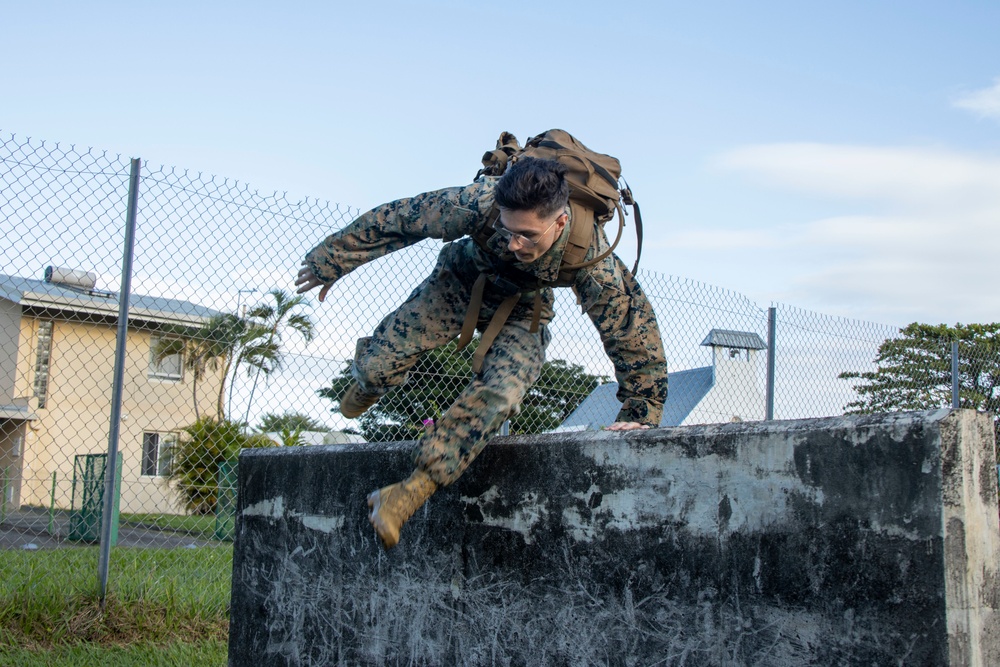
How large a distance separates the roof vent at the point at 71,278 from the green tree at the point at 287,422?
1190 millimetres

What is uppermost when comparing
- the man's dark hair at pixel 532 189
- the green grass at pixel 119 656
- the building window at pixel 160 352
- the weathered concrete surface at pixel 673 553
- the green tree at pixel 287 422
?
the man's dark hair at pixel 532 189

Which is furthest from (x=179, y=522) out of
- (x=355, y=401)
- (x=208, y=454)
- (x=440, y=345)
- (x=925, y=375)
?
(x=925, y=375)

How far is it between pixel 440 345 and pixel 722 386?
12.6ft

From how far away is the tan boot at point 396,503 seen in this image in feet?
8.82

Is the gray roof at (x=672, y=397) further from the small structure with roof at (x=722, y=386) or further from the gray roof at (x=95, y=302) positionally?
the gray roof at (x=95, y=302)

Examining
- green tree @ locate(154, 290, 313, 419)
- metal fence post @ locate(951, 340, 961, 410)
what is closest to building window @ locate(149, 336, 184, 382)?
green tree @ locate(154, 290, 313, 419)

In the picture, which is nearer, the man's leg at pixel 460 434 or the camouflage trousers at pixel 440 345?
the man's leg at pixel 460 434

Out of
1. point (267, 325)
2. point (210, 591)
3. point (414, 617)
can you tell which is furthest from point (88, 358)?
point (414, 617)

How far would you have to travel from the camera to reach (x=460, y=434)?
285 cm

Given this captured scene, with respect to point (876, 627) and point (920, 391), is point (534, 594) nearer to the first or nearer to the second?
point (876, 627)

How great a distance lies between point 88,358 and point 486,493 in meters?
3.28

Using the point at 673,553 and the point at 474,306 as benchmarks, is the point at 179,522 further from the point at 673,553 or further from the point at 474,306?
the point at 673,553

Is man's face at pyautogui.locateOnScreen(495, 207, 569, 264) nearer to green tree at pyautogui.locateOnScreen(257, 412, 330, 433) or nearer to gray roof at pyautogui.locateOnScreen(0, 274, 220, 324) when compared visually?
gray roof at pyautogui.locateOnScreen(0, 274, 220, 324)

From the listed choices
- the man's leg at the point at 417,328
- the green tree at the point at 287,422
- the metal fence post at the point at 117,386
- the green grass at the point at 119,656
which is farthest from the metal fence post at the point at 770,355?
the metal fence post at the point at 117,386
